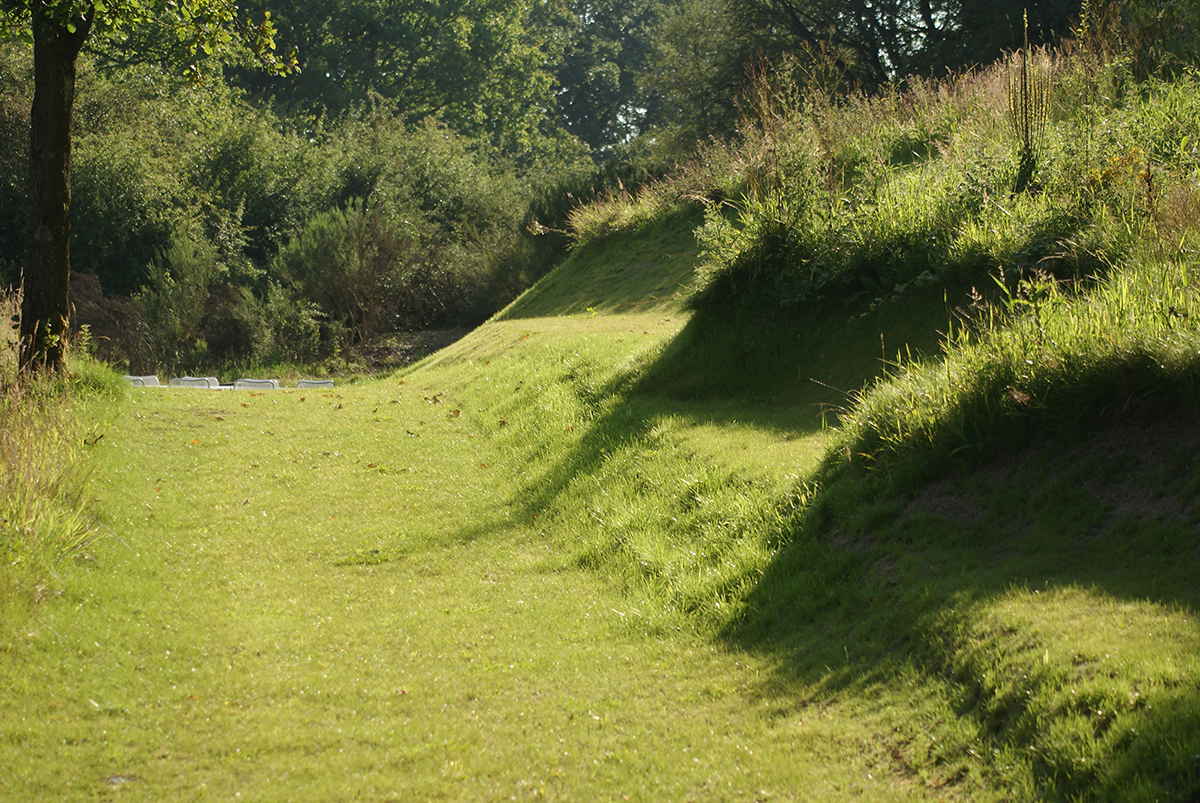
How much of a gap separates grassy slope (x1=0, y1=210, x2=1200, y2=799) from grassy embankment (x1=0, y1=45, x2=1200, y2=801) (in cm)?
2

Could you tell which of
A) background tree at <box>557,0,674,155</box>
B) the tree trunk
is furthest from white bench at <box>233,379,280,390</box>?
background tree at <box>557,0,674,155</box>

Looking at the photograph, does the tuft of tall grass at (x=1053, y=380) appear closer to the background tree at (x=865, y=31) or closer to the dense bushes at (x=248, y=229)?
the dense bushes at (x=248, y=229)

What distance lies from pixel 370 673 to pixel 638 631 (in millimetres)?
1564

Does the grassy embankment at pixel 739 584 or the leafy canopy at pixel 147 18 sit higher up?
the leafy canopy at pixel 147 18

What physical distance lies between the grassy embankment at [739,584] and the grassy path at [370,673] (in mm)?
22

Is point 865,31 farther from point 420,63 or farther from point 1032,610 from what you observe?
point 1032,610

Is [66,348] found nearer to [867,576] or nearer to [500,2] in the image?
[867,576]

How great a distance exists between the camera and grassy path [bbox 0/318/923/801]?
397 centimetres

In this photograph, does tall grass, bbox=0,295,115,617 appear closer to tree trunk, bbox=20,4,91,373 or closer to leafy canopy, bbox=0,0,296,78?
tree trunk, bbox=20,4,91,373

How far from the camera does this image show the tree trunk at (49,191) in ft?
32.5

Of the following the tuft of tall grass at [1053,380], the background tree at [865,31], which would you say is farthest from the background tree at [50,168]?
the background tree at [865,31]

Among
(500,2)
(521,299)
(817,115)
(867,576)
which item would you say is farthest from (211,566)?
(500,2)

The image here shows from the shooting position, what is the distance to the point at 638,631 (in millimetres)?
5613

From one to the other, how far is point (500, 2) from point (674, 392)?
4396 centimetres
